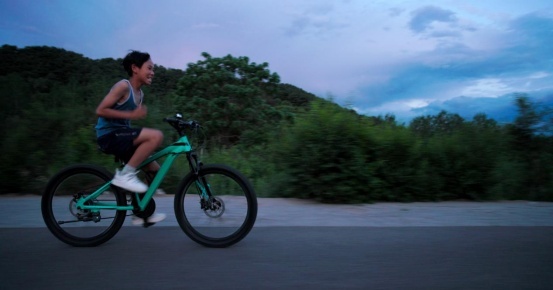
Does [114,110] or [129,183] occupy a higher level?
[114,110]

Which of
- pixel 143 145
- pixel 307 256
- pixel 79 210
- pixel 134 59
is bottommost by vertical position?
pixel 307 256

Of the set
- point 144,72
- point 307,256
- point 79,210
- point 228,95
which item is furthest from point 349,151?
point 228,95

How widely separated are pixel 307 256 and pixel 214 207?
1.12m

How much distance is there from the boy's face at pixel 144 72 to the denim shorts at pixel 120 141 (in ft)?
1.89

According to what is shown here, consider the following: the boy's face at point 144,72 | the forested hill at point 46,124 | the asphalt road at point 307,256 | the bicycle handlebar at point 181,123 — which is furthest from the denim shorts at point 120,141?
the forested hill at point 46,124

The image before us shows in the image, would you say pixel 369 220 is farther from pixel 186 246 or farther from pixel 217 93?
pixel 217 93

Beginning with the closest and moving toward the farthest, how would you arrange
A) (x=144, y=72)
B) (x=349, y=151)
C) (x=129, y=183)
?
(x=129, y=183)
(x=144, y=72)
(x=349, y=151)

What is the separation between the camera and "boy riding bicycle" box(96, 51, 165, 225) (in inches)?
146

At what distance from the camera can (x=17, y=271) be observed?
325 centimetres

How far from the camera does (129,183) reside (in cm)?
377

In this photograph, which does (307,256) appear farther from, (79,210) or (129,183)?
(79,210)

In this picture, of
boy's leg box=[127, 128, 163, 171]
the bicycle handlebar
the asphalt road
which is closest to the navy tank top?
boy's leg box=[127, 128, 163, 171]

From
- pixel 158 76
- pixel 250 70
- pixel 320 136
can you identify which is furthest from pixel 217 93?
pixel 320 136

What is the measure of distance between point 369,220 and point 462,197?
276 centimetres
